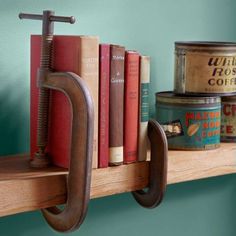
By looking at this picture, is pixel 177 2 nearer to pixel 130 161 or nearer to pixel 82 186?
pixel 130 161

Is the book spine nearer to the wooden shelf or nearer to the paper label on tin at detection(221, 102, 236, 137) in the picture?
the wooden shelf

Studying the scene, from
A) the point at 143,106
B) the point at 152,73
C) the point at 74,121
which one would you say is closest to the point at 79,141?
the point at 74,121

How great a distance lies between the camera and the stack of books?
753 millimetres

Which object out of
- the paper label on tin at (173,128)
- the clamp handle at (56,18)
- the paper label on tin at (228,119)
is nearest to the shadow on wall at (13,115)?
the clamp handle at (56,18)

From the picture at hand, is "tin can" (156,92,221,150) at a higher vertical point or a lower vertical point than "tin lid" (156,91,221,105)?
lower

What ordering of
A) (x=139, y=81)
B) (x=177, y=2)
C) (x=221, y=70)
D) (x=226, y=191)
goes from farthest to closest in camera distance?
(x=226, y=191) → (x=177, y=2) → (x=221, y=70) → (x=139, y=81)

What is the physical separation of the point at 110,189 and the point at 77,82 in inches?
6.9

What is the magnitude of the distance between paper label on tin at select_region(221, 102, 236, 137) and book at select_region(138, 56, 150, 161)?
210mm

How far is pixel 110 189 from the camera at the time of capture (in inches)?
31.6

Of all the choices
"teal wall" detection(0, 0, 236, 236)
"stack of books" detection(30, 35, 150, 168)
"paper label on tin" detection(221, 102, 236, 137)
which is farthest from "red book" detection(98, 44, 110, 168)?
"paper label on tin" detection(221, 102, 236, 137)

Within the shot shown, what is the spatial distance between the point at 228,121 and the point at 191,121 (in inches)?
4.3

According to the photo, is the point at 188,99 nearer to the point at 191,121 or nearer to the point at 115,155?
the point at 191,121

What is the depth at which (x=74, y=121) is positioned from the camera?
28.8 inches

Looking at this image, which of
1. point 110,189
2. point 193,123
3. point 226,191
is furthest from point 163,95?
point 226,191
